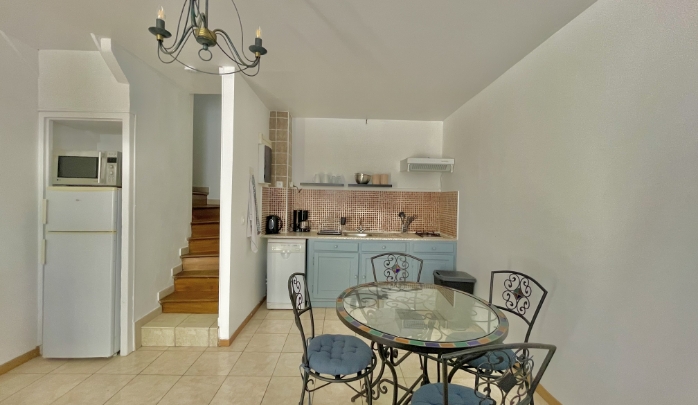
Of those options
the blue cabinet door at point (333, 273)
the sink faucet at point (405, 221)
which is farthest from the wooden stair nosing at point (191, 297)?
the sink faucet at point (405, 221)

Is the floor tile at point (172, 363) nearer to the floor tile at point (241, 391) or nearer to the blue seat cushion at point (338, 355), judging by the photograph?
the floor tile at point (241, 391)

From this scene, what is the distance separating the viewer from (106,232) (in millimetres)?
2355

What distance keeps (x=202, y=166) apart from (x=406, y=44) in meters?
3.75

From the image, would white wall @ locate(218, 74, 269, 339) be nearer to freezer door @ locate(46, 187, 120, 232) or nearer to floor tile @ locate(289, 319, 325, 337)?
floor tile @ locate(289, 319, 325, 337)

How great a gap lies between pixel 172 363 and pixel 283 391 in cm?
109

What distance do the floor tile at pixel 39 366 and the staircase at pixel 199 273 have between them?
2.69ft

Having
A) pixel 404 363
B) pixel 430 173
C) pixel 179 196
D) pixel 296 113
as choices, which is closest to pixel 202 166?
pixel 179 196

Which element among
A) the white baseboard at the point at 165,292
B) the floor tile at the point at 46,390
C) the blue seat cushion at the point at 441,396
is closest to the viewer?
the blue seat cushion at the point at 441,396

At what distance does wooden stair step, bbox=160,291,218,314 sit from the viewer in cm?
292

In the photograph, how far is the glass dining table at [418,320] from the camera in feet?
4.40

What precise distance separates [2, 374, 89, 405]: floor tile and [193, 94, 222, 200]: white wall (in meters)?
2.79

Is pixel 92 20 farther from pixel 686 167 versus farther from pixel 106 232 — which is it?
pixel 686 167

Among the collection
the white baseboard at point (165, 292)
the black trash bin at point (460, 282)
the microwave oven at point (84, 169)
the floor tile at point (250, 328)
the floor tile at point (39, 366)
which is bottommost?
the floor tile at point (250, 328)

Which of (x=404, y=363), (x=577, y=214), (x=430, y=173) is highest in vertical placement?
(x=430, y=173)
